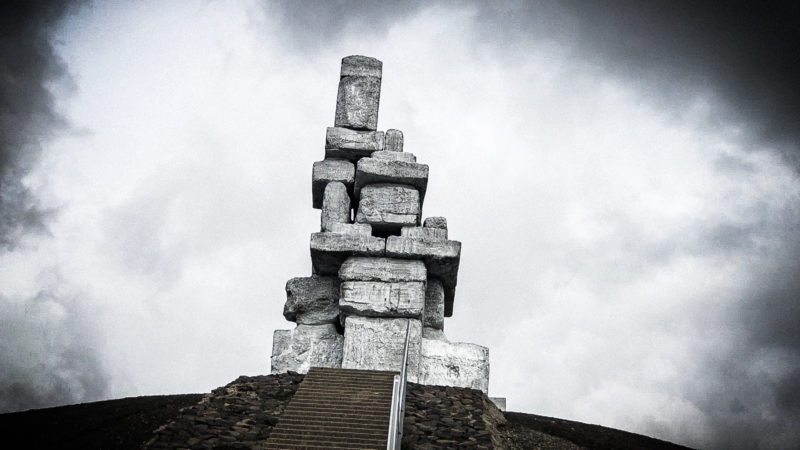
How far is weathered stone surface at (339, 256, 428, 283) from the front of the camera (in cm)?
674

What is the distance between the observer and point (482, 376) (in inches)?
256

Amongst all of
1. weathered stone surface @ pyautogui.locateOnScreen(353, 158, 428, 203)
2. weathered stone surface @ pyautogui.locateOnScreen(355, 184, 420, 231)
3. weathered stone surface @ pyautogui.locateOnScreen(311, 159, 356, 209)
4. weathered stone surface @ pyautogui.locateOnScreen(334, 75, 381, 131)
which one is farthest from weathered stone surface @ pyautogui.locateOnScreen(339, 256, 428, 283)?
weathered stone surface @ pyautogui.locateOnScreen(334, 75, 381, 131)

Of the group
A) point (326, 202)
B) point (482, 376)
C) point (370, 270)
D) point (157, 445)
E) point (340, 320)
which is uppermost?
point (326, 202)

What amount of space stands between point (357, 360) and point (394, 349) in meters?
0.43

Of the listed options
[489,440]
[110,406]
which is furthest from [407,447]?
[110,406]

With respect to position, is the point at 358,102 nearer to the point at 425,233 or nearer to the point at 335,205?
the point at 335,205

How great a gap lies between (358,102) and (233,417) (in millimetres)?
4662

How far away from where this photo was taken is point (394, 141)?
7695mm

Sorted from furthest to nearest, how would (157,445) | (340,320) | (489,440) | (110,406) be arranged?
(110,406), (340,320), (489,440), (157,445)

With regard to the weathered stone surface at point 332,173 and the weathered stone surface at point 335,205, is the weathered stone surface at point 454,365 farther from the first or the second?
the weathered stone surface at point 332,173

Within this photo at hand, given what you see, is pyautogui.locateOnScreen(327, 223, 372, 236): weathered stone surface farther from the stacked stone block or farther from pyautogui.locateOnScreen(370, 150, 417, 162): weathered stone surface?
pyautogui.locateOnScreen(370, 150, 417, 162): weathered stone surface

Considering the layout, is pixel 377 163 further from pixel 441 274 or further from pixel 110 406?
pixel 110 406

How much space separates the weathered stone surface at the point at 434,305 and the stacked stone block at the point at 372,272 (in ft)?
0.04

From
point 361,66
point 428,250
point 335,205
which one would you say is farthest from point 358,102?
point 428,250
